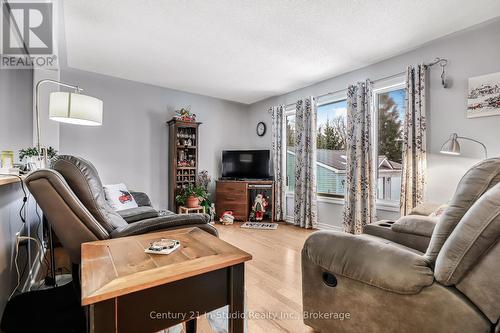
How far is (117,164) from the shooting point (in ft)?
13.7

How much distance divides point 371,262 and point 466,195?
50 cm

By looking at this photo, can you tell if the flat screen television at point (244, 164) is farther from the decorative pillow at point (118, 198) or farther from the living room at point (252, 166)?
the decorative pillow at point (118, 198)

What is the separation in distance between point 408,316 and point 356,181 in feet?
8.59

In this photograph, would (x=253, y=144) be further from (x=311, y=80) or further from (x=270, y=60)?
(x=270, y=60)

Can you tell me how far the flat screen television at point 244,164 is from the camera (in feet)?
16.6

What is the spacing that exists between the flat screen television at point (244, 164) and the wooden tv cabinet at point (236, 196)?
250mm

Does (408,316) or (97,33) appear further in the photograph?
(97,33)

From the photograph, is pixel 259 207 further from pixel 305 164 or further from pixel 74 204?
pixel 74 204

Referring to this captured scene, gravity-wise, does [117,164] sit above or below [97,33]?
below

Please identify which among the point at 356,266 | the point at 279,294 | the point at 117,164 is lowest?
the point at 279,294

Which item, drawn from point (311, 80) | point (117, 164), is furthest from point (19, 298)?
point (311, 80)

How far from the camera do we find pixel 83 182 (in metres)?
1.28

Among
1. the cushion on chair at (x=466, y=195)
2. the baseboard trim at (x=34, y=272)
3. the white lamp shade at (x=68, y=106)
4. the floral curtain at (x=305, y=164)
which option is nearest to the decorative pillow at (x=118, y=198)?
the baseboard trim at (x=34, y=272)

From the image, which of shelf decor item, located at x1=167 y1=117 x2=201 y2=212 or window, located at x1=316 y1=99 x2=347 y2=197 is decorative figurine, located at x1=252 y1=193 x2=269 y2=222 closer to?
window, located at x1=316 y1=99 x2=347 y2=197
